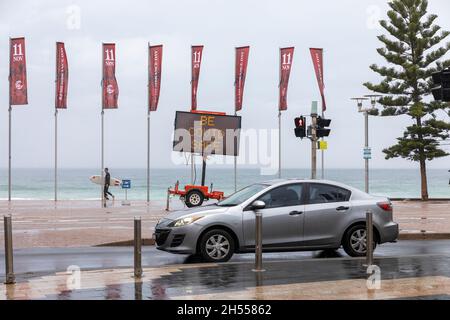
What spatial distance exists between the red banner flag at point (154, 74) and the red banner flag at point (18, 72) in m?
6.44

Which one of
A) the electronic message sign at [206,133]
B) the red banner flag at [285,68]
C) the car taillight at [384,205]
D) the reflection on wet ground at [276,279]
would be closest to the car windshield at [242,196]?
the reflection on wet ground at [276,279]

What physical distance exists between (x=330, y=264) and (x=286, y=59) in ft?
99.3

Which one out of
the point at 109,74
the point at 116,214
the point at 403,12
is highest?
the point at 403,12

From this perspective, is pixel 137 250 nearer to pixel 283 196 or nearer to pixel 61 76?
pixel 283 196

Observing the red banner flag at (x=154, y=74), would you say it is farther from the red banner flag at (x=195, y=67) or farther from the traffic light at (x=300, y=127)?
the traffic light at (x=300, y=127)

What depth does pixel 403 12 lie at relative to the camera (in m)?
43.6

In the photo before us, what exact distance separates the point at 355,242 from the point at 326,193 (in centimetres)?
103

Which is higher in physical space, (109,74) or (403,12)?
(403,12)

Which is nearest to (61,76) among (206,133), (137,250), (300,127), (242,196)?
(206,133)

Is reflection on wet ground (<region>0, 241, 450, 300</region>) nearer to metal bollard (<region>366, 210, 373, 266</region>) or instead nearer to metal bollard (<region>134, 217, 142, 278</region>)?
metal bollard (<region>134, 217, 142, 278</region>)

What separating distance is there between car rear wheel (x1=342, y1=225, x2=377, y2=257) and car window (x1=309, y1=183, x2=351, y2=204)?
596mm
